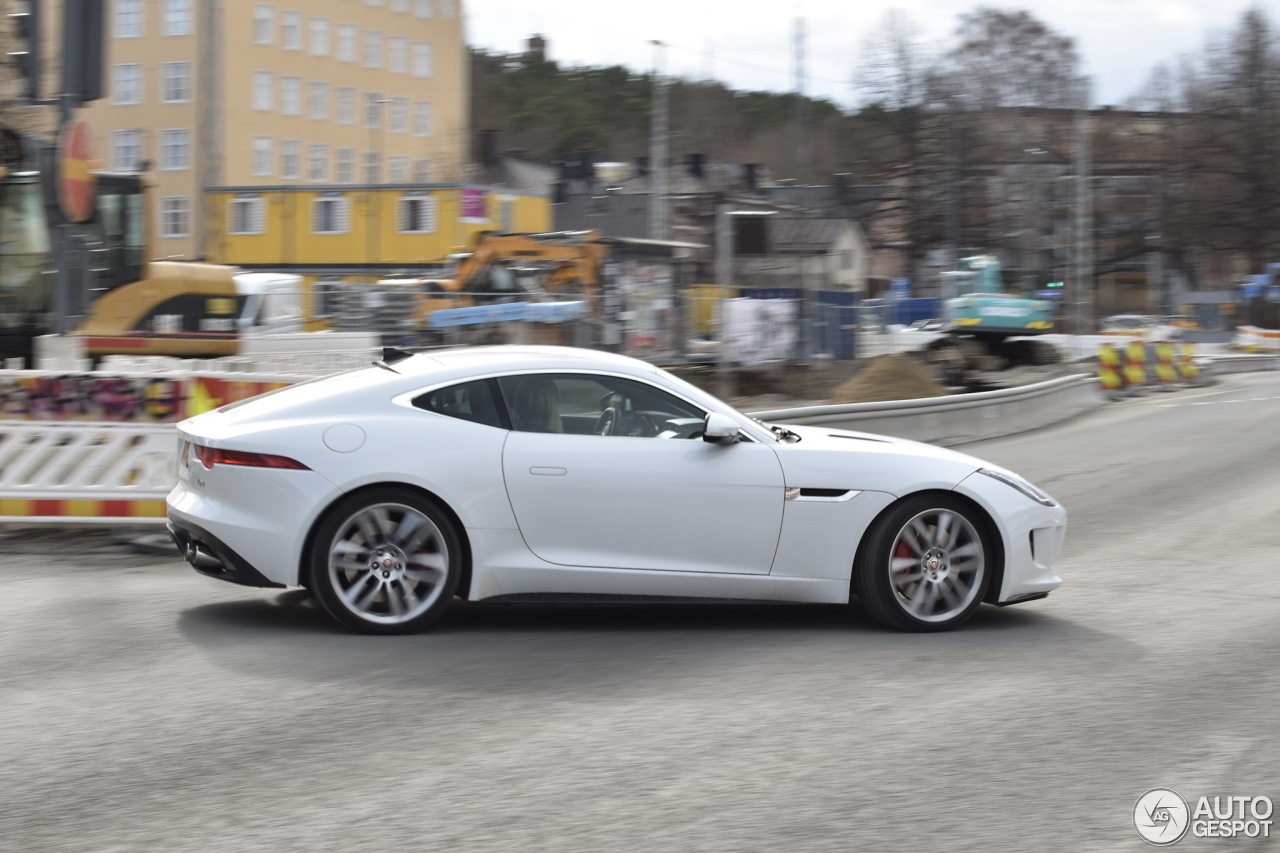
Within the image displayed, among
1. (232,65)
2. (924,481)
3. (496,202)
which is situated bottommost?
(924,481)

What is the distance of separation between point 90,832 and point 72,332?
1369cm

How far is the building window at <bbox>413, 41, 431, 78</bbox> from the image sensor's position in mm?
85062

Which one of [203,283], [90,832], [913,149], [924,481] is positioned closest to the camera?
[90,832]

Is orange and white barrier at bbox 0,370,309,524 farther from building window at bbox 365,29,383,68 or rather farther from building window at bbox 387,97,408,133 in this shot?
building window at bbox 365,29,383,68

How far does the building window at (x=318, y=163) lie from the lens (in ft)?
263

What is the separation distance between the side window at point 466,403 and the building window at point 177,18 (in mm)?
70760

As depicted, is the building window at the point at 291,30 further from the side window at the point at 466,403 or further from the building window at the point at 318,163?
the side window at the point at 466,403

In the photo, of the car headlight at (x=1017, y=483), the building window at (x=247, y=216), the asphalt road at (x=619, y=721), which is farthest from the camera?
the building window at (x=247, y=216)

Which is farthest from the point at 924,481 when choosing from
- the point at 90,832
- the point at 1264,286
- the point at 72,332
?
the point at 1264,286

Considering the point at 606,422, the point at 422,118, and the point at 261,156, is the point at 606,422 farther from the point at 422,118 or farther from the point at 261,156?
the point at 422,118

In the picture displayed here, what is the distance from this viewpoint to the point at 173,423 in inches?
404

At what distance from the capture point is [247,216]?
5622cm

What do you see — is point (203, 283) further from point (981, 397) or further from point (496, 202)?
point (496, 202)

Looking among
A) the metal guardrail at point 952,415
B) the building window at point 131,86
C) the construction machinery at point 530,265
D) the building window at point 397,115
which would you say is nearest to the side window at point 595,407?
the metal guardrail at point 952,415
